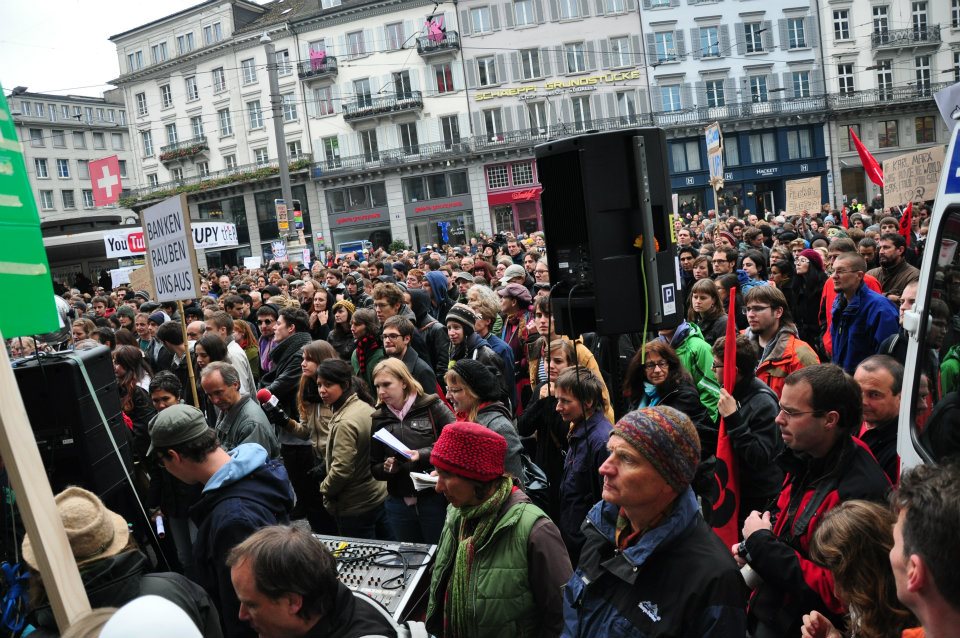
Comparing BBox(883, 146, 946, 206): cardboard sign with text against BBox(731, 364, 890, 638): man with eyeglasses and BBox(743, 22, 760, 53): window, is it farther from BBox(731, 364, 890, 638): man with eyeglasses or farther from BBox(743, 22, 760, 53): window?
BBox(743, 22, 760, 53): window

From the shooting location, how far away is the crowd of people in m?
2.37

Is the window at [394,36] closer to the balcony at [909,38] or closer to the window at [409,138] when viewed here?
the window at [409,138]

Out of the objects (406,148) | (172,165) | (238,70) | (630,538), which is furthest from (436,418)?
(172,165)

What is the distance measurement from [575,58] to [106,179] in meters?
31.6

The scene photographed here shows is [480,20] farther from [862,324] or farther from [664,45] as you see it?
[862,324]

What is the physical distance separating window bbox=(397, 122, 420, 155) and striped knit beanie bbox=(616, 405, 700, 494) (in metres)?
47.2

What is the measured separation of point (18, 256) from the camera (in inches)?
107

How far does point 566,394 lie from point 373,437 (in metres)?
1.24

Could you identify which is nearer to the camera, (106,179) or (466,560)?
(466,560)

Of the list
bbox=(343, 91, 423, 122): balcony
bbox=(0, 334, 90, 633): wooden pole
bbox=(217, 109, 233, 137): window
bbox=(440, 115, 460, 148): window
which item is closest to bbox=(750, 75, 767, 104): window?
bbox=(440, 115, 460, 148): window

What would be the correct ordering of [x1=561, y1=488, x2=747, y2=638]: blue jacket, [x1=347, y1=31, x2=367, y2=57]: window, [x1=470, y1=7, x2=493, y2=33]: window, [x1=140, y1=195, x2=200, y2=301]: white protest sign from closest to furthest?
[x1=561, y1=488, x2=747, y2=638]: blue jacket → [x1=140, y1=195, x2=200, y2=301]: white protest sign → [x1=470, y1=7, x2=493, y2=33]: window → [x1=347, y1=31, x2=367, y2=57]: window

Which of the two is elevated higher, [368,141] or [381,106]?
[381,106]

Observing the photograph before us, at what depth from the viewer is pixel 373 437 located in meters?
4.62

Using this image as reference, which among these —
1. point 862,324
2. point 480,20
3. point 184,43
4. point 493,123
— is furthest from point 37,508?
point 184,43
